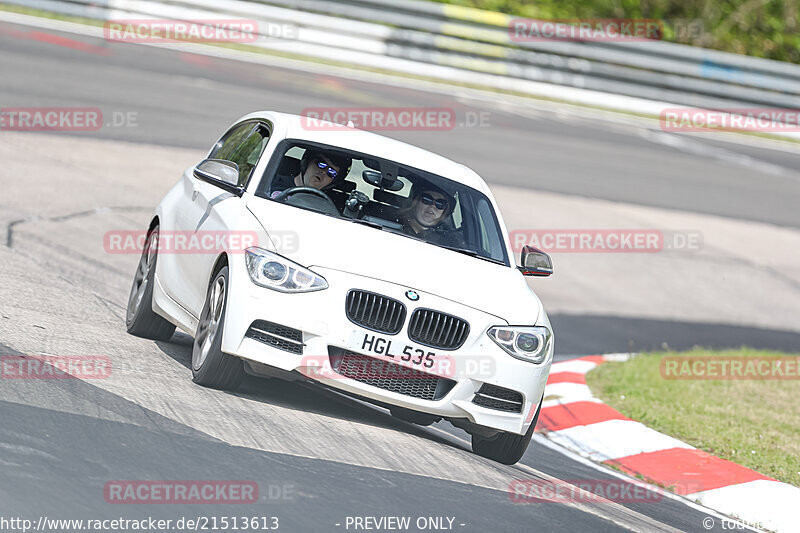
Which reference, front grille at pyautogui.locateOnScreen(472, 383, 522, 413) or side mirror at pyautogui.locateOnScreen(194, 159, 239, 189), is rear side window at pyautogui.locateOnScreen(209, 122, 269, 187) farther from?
front grille at pyautogui.locateOnScreen(472, 383, 522, 413)

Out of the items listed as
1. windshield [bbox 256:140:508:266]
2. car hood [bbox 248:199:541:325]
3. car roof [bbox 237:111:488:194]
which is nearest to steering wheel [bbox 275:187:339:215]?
windshield [bbox 256:140:508:266]

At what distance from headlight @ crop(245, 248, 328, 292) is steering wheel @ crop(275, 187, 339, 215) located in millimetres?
927

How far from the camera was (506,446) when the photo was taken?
25.1ft

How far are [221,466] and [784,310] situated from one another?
12024 mm

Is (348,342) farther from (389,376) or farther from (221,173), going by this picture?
(221,173)

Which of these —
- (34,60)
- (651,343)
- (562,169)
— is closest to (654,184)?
(562,169)

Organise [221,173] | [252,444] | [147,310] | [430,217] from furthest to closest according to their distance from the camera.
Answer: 1. [147,310]
2. [430,217]
3. [221,173]
4. [252,444]

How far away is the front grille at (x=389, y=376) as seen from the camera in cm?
696

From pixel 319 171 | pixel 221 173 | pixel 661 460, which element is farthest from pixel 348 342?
pixel 661 460

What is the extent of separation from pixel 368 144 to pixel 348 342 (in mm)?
2060

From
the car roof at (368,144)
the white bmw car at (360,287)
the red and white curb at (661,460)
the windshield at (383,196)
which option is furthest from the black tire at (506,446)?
the car roof at (368,144)

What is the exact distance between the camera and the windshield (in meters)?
8.04

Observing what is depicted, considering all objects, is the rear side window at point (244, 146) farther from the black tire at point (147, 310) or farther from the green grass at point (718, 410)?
the green grass at point (718, 410)

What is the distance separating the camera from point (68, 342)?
7.80m
